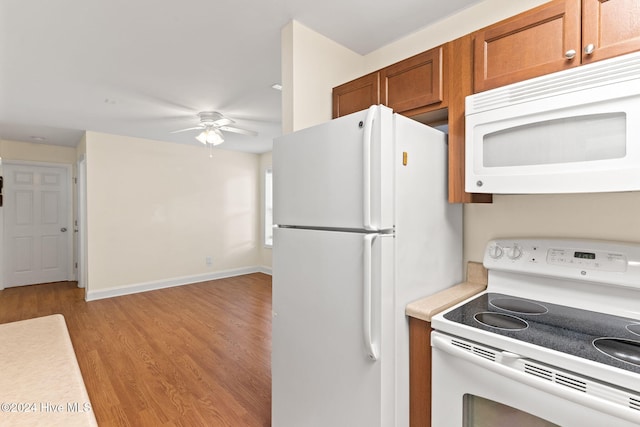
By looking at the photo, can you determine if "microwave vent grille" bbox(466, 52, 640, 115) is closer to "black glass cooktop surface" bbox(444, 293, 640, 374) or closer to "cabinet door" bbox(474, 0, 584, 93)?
"cabinet door" bbox(474, 0, 584, 93)

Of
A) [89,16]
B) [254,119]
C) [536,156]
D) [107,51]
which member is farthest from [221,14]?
[254,119]

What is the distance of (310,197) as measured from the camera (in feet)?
5.07

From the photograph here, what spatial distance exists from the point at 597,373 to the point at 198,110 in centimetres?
380

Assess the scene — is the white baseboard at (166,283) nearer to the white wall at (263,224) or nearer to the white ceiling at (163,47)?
the white wall at (263,224)

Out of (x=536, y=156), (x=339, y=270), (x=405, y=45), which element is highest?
(x=405, y=45)

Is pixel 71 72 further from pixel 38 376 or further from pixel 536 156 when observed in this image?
pixel 536 156

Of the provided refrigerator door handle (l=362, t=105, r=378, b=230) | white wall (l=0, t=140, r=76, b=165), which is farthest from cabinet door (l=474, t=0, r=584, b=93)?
white wall (l=0, t=140, r=76, b=165)

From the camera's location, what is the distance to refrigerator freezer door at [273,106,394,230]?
1290 millimetres

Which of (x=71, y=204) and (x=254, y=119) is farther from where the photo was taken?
(x=71, y=204)

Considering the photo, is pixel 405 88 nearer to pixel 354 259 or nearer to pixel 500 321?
pixel 354 259

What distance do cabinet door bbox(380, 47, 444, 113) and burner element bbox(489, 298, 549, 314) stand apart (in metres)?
1.04

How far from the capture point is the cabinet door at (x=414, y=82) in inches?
64.4

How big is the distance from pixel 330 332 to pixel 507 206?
1.19m

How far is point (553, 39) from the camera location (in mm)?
1310
